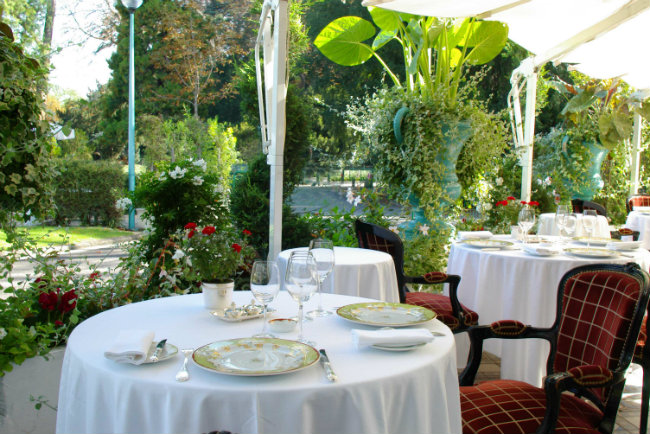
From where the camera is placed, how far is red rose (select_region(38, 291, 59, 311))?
2580 millimetres

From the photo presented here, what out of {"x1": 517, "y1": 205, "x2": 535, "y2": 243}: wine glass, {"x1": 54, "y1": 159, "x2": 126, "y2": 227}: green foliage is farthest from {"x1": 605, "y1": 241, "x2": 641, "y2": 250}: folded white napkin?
{"x1": 54, "y1": 159, "x2": 126, "y2": 227}: green foliage

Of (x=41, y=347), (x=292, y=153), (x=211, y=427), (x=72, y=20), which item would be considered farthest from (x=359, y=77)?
(x=211, y=427)

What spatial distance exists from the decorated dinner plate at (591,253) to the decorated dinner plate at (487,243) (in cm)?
39

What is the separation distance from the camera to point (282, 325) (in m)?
1.70

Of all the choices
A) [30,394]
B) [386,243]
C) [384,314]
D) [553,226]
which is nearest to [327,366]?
[384,314]

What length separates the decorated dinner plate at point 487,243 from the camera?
12.1ft

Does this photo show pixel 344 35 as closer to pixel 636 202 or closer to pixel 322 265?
pixel 636 202

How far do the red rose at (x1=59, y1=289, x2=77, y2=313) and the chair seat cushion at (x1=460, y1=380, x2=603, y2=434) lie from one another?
6.28 ft

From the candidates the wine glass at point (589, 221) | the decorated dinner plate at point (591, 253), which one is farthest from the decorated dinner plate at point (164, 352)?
the wine glass at point (589, 221)

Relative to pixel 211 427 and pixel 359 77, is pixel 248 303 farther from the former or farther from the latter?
pixel 359 77

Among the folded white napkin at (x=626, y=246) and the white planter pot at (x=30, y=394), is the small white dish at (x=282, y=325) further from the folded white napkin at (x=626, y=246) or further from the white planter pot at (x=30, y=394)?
the folded white napkin at (x=626, y=246)

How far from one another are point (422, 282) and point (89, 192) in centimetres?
1013

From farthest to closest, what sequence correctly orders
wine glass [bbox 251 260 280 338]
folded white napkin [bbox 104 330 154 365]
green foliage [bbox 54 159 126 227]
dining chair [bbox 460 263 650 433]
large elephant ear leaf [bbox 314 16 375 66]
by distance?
green foliage [bbox 54 159 126 227], large elephant ear leaf [bbox 314 16 375 66], dining chair [bbox 460 263 650 433], wine glass [bbox 251 260 280 338], folded white napkin [bbox 104 330 154 365]

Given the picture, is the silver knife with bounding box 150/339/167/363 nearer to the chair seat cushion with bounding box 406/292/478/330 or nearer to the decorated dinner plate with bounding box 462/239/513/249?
the chair seat cushion with bounding box 406/292/478/330
